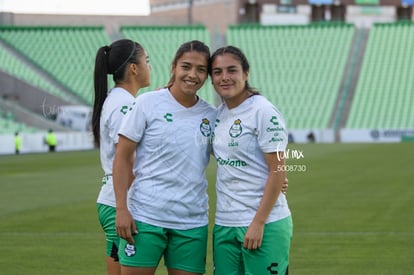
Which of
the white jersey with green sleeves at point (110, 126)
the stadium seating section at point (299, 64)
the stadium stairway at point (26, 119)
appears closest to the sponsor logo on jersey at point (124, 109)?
the white jersey with green sleeves at point (110, 126)

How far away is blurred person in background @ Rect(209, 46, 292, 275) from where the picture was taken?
5367mm

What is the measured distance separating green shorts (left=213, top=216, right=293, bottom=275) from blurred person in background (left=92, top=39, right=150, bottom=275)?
79 centimetres

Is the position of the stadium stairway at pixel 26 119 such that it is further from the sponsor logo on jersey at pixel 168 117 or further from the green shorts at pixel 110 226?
the sponsor logo on jersey at pixel 168 117

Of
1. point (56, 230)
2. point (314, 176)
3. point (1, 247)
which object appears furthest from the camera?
point (314, 176)

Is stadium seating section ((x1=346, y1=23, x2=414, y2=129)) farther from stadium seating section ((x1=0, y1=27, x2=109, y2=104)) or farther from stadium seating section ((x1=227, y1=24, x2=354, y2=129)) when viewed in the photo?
stadium seating section ((x1=0, y1=27, x2=109, y2=104))

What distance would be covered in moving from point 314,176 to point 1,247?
13.6m

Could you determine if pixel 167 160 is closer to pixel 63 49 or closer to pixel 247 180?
pixel 247 180

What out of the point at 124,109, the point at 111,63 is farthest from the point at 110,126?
the point at 111,63

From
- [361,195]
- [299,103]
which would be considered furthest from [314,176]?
[299,103]

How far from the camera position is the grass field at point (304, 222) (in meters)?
10.2

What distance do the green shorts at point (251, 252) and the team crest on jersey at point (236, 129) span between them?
54 cm

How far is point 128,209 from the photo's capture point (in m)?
5.56

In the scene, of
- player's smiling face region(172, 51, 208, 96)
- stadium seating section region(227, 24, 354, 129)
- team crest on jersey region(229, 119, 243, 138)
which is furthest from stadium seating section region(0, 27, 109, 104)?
team crest on jersey region(229, 119, 243, 138)

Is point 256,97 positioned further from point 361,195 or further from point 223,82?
point 361,195
